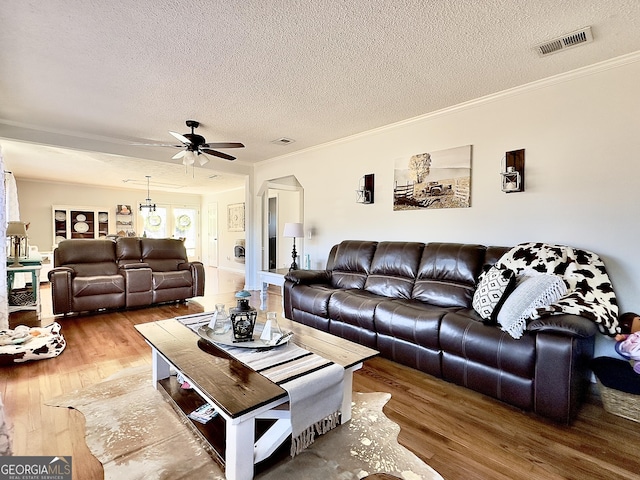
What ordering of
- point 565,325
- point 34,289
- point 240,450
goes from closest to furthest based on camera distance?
point 240,450
point 565,325
point 34,289

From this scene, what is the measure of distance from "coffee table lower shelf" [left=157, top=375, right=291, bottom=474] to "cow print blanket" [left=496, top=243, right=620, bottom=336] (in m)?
1.77

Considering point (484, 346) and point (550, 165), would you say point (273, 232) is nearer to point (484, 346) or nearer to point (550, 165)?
point (550, 165)

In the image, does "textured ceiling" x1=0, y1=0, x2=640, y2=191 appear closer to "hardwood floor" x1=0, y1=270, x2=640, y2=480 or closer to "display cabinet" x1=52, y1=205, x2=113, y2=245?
"hardwood floor" x1=0, y1=270, x2=640, y2=480

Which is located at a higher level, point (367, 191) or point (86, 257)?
point (367, 191)

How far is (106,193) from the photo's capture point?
903 cm

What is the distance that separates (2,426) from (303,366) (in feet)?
3.81

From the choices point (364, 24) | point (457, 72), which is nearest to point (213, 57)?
point (364, 24)

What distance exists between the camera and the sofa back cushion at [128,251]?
5.03 meters

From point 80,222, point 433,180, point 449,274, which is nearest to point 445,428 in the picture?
point 449,274

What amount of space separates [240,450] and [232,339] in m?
0.70

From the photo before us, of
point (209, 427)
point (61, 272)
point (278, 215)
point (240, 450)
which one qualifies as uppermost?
point (278, 215)

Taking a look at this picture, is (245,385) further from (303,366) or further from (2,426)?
(2,426)

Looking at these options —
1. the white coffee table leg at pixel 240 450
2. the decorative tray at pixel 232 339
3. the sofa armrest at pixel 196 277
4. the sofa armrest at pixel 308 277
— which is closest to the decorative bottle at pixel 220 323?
the decorative tray at pixel 232 339

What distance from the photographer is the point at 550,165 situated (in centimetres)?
284
